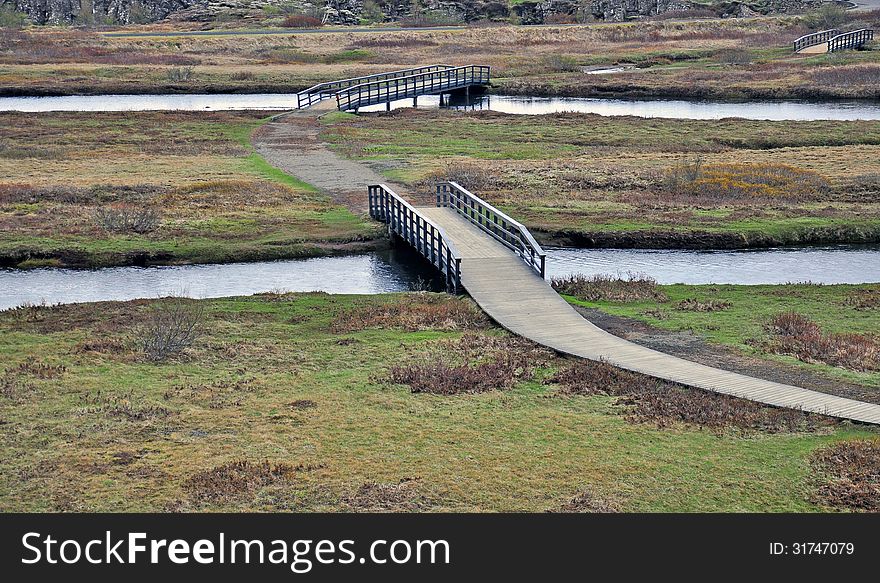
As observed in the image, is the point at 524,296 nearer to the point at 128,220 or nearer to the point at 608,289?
the point at 608,289

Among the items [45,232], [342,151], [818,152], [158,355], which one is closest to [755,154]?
[818,152]

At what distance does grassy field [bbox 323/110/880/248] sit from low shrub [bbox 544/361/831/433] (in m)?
16.4

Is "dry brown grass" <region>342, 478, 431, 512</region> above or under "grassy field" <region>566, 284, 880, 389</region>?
above

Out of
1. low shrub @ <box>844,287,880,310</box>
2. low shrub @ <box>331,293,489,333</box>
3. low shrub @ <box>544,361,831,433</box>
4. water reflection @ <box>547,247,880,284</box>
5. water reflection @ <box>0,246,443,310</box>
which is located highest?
low shrub @ <box>544,361,831,433</box>

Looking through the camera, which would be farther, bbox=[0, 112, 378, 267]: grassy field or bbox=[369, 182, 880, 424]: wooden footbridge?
bbox=[0, 112, 378, 267]: grassy field

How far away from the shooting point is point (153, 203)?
4291cm

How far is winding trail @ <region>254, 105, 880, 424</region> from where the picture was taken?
67.0 feet

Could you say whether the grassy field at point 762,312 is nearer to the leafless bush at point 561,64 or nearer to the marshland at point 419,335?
the marshland at point 419,335

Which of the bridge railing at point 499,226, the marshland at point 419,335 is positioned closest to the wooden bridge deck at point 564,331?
the bridge railing at point 499,226

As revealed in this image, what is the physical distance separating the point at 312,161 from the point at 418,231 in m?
19.4

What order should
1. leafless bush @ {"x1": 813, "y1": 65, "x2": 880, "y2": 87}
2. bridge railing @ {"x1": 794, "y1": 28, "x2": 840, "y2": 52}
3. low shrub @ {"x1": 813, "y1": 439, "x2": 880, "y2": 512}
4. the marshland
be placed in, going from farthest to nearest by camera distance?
bridge railing @ {"x1": 794, "y1": 28, "x2": 840, "y2": 52} < leafless bush @ {"x1": 813, "y1": 65, "x2": 880, "y2": 87} < the marshland < low shrub @ {"x1": 813, "y1": 439, "x2": 880, "y2": 512}

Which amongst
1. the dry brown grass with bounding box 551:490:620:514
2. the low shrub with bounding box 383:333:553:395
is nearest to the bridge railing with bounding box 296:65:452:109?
the low shrub with bounding box 383:333:553:395

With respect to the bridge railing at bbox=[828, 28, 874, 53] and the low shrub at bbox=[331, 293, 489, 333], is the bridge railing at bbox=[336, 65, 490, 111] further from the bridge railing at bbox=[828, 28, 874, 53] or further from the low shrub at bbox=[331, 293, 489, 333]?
the low shrub at bbox=[331, 293, 489, 333]

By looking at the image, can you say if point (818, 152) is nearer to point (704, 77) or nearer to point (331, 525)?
point (704, 77)
